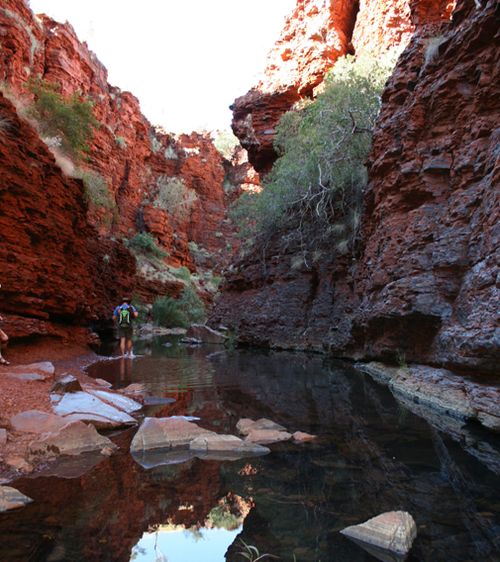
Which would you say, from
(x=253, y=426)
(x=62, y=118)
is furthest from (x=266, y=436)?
(x=62, y=118)

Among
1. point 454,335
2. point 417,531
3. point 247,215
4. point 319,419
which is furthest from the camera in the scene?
point 247,215

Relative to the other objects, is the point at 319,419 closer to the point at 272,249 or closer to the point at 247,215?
the point at 272,249

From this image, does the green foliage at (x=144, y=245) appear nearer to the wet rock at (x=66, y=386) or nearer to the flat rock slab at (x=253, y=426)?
the wet rock at (x=66, y=386)

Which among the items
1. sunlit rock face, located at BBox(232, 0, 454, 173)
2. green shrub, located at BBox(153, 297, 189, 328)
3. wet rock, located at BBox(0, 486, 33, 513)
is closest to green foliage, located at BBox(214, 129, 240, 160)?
sunlit rock face, located at BBox(232, 0, 454, 173)

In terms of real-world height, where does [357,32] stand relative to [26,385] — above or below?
above

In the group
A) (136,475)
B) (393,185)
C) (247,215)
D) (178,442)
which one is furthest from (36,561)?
(247,215)

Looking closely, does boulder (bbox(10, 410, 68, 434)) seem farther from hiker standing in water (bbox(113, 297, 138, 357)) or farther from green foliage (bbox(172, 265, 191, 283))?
green foliage (bbox(172, 265, 191, 283))

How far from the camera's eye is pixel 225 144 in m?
61.2

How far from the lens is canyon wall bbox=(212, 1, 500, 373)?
5.89 meters

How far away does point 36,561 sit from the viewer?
2.00 m

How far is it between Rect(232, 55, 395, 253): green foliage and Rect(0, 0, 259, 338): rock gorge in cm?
785

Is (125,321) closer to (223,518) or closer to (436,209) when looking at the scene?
(436,209)

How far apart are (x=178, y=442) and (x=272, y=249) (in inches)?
588

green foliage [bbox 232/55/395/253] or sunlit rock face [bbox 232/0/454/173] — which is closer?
green foliage [bbox 232/55/395/253]
